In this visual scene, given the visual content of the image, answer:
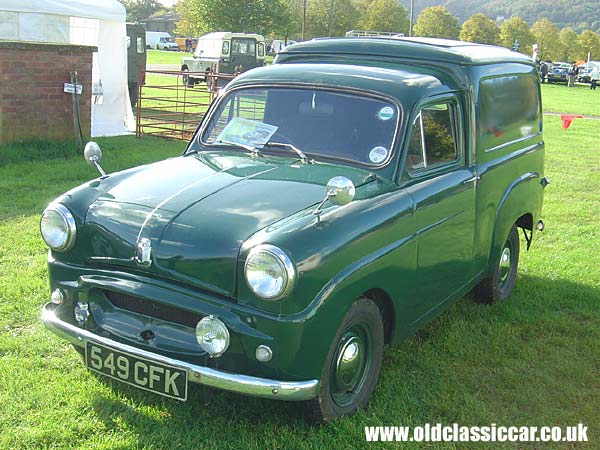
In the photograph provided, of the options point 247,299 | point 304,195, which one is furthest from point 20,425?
point 304,195

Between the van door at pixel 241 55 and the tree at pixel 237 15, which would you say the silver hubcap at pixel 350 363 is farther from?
the tree at pixel 237 15

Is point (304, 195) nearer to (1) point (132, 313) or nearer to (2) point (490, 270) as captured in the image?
(1) point (132, 313)

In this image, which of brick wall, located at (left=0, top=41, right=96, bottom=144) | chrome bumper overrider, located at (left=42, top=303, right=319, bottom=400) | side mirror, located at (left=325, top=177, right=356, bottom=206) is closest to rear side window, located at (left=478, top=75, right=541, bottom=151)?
side mirror, located at (left=325, top=177, right=356, bottom=206)

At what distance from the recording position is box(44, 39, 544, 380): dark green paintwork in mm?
3131

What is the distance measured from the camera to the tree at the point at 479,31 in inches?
2749

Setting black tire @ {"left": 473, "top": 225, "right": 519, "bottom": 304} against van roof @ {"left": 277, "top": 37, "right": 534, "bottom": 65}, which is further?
black tire @ {"left": 473, "top": 225, "right": 519, "bottom": 304}

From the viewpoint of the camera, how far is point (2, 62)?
32.2ft

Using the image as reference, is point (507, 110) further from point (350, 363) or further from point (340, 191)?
point (350, 363)

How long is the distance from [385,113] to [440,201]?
0.64 meters

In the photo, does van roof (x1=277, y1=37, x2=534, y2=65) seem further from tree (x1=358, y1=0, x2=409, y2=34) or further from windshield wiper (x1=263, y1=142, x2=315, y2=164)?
tree (x1=358, y1=0, x2=409, y2=34)

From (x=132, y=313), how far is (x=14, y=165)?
22.5ft

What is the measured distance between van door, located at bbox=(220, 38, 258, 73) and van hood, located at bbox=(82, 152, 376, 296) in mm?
25331

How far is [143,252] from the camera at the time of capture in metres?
3.32

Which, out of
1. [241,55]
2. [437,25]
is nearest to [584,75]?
[437,25]
